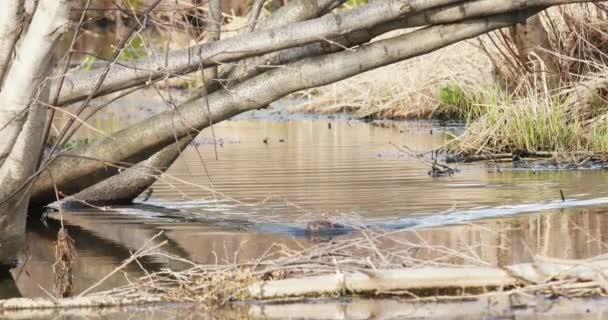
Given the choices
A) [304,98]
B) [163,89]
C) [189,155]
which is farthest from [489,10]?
[163,89]

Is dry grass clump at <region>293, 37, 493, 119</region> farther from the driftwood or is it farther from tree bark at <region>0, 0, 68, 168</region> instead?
the driftwood

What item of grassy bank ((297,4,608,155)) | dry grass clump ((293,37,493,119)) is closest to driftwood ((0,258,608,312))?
grassy bank ((297,4,608,155))

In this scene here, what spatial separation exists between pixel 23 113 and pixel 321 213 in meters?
2.57

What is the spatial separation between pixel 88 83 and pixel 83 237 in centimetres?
103

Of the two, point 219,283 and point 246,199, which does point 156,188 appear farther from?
point 219,283

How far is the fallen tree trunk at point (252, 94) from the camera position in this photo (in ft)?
28.6

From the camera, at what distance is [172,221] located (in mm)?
10047

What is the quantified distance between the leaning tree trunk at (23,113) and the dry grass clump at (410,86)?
32.6 ft

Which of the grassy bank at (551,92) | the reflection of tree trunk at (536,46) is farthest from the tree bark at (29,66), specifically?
the reflection of tree trunk at (536,46)

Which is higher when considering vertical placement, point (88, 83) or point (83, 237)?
point (88, 83)

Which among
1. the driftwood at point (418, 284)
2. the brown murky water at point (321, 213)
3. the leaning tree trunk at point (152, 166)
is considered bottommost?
the driftwood at point (418, 284)

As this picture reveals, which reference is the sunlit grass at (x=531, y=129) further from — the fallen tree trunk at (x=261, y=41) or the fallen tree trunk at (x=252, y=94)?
the fallen tree trunk at (x=261, y=41)

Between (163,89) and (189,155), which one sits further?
(163,89)

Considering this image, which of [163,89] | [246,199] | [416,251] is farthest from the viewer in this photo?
[163,89]
